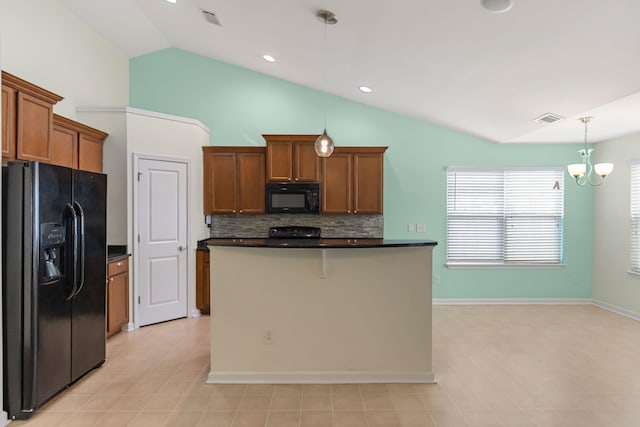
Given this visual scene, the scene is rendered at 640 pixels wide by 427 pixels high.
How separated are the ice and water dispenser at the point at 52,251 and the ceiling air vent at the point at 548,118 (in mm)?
4750

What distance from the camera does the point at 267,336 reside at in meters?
2.89

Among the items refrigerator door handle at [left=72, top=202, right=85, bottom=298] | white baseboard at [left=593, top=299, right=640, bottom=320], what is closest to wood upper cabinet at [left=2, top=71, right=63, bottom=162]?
refrigerator door handle at [left=72, top=202, right=85, bottom=298]

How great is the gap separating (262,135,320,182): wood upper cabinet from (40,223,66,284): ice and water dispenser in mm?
2738

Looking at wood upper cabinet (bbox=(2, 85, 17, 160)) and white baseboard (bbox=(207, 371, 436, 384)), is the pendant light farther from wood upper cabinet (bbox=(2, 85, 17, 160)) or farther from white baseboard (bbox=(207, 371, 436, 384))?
wood upper cabinet (bbox=(2, 85, 17, 160))

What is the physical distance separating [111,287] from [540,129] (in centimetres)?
542

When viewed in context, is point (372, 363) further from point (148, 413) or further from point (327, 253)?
point (148, 413)

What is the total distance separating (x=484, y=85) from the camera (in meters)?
3.51

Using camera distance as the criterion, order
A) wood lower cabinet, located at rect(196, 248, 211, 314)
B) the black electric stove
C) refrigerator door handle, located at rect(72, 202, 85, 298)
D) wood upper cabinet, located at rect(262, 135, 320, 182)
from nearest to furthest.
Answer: refrigerator door handle, located at rect(72, 202, 85, 298) → wood lower cabinet, located at rect(196, 248, 211, 314) → wood upper cabinet, located at rect(262, 135, 320, 182) → the black electric stove

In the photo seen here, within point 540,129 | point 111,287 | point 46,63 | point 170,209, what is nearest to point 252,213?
point 170,209

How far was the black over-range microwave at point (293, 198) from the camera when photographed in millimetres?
5004

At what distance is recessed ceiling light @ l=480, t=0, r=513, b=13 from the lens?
89.8 inches

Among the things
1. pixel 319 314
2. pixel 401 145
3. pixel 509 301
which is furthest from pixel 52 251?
pixel 509 301

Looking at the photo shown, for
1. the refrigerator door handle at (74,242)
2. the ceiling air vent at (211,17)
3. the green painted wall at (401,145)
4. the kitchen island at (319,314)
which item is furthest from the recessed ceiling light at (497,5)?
the refrigerator door handle at (74,242)

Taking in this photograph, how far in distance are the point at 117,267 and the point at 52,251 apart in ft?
4.69
